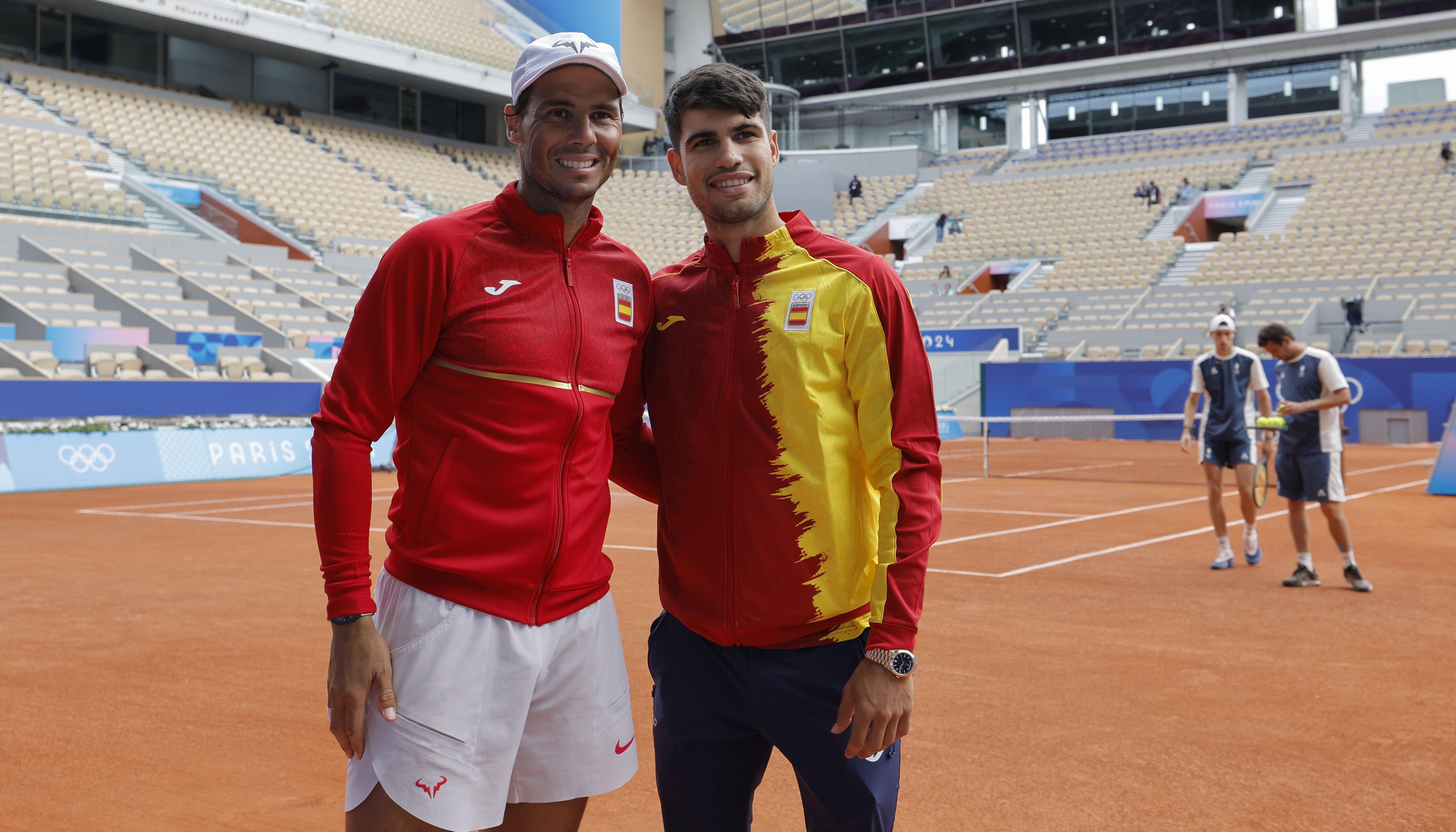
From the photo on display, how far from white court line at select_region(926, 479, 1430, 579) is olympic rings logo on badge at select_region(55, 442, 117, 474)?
506 inches

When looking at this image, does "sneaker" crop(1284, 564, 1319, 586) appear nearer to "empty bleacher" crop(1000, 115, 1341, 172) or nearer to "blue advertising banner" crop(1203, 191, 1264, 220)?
"blue advertising banner" crop(1203, 191, 1264, 220)

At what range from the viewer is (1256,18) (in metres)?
42.7

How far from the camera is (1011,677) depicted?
233 inches

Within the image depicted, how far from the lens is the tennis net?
1914 centimetres

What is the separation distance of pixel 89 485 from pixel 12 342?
14.1 ft

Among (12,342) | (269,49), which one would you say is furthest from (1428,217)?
(269,49)

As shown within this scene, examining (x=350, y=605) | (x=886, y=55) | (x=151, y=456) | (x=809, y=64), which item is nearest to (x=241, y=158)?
(x=151, y=456)

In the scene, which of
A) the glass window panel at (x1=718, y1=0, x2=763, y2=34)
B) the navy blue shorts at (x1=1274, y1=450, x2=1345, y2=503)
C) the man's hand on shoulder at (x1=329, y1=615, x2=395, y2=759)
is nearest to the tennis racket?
the navy blue shorts at (x1=1274, y1=450, x2=1345, y2=503)

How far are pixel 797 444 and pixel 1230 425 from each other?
825 centimetres

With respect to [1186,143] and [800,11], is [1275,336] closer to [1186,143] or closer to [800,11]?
[1186,143]

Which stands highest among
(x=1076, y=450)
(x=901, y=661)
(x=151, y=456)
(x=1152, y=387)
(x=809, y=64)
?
(x=809, y=64)

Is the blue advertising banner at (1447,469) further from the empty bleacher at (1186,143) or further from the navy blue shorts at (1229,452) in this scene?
the empty bleacher at (1186,143)

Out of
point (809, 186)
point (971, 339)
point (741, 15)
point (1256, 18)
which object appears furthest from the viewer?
point (741, 15)

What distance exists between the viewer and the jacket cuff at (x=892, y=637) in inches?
94.7
